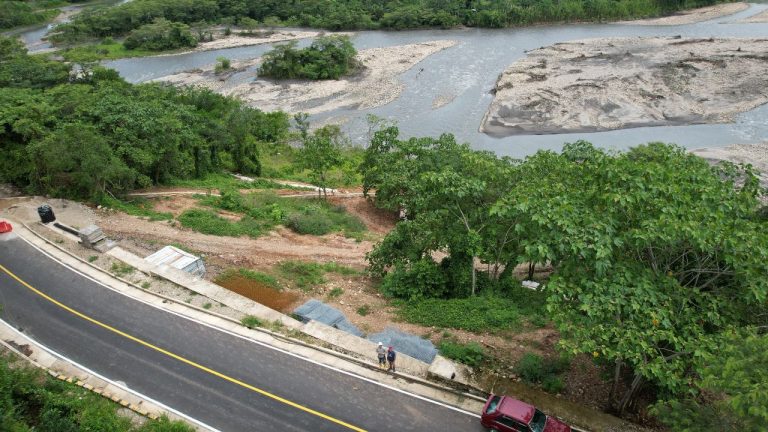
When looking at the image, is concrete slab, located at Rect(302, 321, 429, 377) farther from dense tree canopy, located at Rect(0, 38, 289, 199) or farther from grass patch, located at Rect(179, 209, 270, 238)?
dense tree canopy, located at Rect(0, 38, 289, 199)

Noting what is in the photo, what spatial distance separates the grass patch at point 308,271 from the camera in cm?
2411

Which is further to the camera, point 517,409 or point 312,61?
point 312,61

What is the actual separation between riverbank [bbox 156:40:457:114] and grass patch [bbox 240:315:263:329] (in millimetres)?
45458

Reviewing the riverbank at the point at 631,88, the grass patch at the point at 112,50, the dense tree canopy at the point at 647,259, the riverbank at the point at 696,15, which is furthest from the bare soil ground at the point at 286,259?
the riverbank at the point at 696,15

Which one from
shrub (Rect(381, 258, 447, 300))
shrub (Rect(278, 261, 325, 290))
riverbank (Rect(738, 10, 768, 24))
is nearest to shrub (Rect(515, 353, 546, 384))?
shrub (Rect(381, 258, 447, 300))

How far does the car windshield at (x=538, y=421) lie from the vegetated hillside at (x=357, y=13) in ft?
278

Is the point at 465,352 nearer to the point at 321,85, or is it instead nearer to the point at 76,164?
the point at 76,164

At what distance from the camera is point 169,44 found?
3474 inches

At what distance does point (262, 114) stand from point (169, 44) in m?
42.0

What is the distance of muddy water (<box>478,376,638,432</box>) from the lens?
14.9 m

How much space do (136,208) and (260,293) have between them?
12.9m

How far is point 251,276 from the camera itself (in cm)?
2400

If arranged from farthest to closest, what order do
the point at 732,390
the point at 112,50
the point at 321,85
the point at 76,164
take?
the point at 112,50 → the point at 321,85 → the point at 76,164 → the point at 732,390

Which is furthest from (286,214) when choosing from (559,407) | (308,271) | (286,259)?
(559,407)
